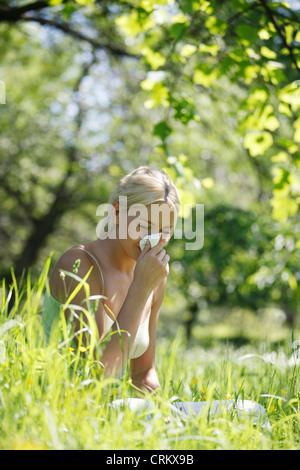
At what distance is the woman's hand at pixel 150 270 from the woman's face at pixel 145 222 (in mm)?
188

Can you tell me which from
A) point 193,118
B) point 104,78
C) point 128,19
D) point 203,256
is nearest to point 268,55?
point 193,118

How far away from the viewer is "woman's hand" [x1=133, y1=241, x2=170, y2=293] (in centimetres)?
199

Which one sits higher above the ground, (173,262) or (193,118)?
(193,118)

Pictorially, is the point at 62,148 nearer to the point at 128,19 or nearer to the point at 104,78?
the point at 104,78

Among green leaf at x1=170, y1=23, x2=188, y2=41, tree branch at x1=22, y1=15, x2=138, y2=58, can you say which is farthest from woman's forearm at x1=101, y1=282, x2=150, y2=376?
tree branch at x1=22, y1=15, x2=138, y2=58

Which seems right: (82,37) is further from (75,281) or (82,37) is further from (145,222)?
(75,281)

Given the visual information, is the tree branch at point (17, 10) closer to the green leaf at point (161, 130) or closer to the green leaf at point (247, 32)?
the green leaf at point (161, 130)

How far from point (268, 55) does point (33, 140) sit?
28.5 ft

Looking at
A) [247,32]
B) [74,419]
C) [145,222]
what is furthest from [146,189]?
[247,32]

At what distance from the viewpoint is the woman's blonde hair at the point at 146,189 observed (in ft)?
7.50

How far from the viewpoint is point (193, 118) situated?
366 centimetres

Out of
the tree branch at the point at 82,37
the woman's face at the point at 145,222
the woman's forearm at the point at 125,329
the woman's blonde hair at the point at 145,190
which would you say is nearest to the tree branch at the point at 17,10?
the tree branch at the point at 82,37
